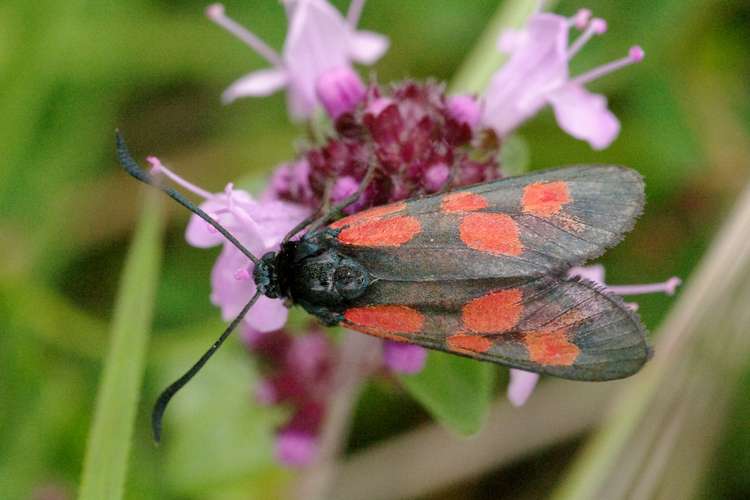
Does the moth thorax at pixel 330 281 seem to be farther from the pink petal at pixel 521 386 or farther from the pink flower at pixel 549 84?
the pink flower at pixel 549 84

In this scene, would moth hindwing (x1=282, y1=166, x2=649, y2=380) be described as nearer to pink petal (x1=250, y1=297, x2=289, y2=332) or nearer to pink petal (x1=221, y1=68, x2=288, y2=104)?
pink petal (x1=250, y1=297, x2=289, y2=332)

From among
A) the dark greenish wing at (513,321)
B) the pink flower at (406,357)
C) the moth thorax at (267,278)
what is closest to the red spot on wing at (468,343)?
the dark greenish wing at (513,321)

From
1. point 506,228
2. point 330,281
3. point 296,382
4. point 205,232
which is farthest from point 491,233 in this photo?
point 296,382

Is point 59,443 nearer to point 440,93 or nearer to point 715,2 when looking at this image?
point 440,93

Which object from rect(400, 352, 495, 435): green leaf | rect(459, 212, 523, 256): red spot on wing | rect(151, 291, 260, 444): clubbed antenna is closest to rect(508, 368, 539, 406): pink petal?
rect(400, 352, 495, 435): green leaf

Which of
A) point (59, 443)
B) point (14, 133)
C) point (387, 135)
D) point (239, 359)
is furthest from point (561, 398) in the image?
point (14, 133)

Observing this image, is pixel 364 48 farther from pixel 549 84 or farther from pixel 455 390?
pixel 455 390
